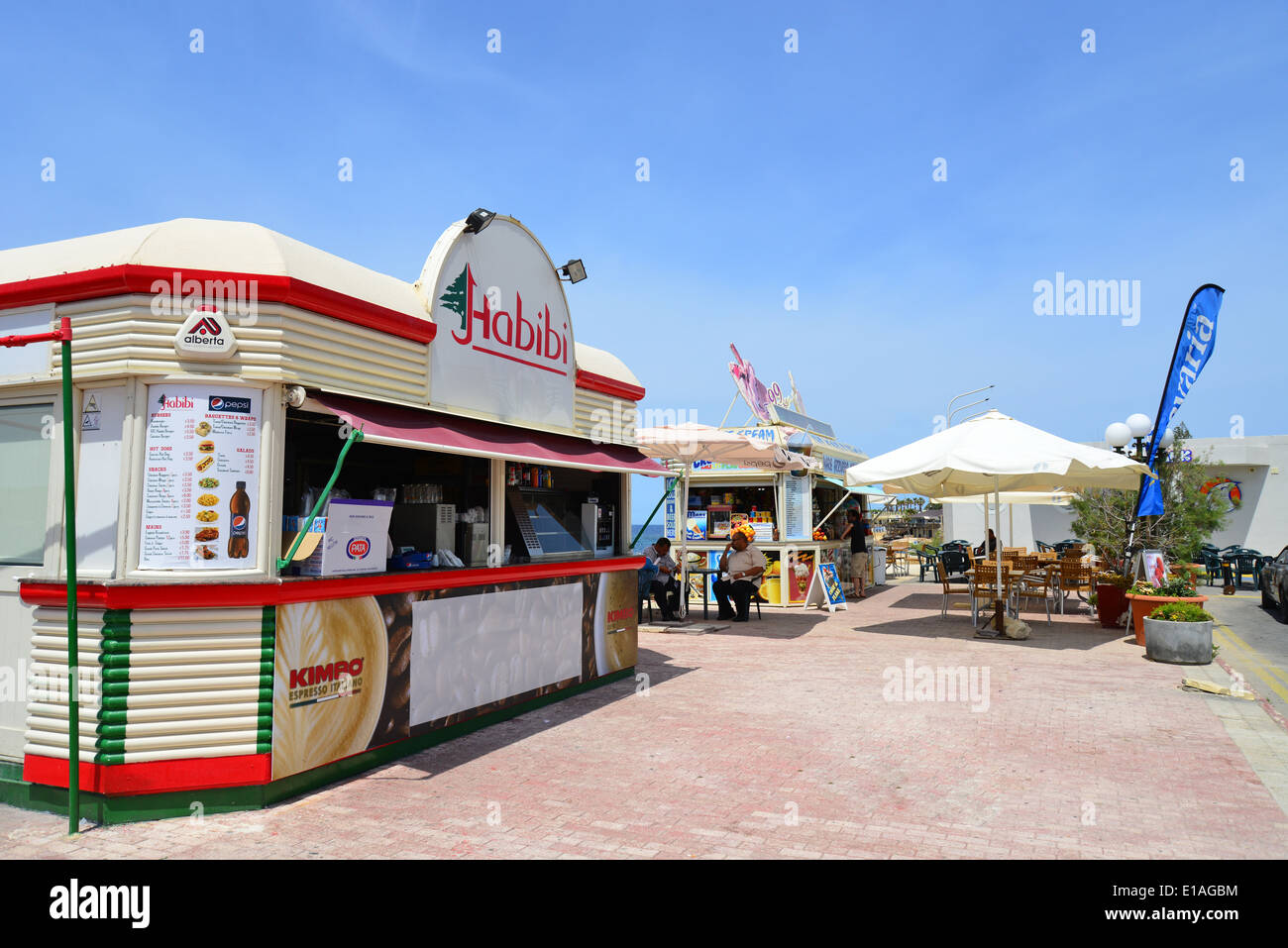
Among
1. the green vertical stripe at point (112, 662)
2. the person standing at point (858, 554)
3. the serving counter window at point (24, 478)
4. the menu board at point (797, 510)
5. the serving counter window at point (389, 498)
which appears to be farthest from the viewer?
the person standing at point (858, 554)

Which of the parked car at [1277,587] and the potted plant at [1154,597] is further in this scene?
the parked car at [1277,587]

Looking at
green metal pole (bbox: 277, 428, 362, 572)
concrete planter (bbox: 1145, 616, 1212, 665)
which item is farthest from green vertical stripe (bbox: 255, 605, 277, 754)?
concrete planter (bbox: 1145, 616, 1212, 665)

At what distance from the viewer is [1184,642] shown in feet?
31.3

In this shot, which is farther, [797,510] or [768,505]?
[768,505]

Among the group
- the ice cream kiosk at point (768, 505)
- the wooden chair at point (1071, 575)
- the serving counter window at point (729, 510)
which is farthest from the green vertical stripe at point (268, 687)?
the wooden chair at point (1071, 575)

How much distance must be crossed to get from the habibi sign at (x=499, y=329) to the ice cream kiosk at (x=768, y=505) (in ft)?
25.2

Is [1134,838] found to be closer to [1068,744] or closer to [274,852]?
[1068,744]

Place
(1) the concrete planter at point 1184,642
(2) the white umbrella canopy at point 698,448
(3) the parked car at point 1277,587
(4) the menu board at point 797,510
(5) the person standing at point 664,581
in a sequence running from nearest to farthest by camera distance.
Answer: (1) the concrete planter at point 1184,642, (2) the white umbrella canopy at point 698,448, (5) the person standing at point 664,581, (3) the parked car at point 1277,587, (4) the menu board at point 797,510

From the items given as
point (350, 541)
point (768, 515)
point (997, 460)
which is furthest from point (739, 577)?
point (350, 541)

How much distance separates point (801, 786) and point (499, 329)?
13.8ft

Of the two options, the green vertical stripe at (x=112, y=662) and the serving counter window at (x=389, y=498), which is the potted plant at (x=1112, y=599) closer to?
the serving counter window at (x=389, y=498)

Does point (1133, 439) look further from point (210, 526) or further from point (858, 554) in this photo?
point (210, 526)

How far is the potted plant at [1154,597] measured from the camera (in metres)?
10.3

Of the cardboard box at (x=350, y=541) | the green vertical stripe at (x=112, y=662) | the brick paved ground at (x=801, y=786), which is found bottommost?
the brick paved ground at (x=801, y=786)
